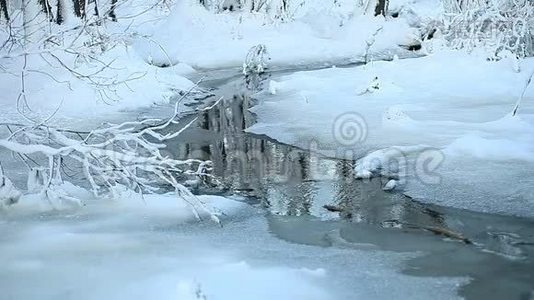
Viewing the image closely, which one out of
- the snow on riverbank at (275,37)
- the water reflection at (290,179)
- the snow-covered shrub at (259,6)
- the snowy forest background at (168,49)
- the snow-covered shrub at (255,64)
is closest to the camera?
the water reflection at (290,179)

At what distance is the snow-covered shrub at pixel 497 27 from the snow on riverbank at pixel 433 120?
703mm

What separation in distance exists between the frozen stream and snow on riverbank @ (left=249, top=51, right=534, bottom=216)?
707 millimetres

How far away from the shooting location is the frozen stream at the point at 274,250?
4008 mm

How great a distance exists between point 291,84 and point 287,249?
354 inches

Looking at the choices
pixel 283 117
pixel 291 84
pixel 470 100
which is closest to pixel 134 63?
pixel 291 84

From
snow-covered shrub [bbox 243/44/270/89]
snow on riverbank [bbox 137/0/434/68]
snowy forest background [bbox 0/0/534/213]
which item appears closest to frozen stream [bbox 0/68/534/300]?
snowy forest background [bbox 0/0/534/213]

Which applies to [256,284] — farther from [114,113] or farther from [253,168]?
[114,113]

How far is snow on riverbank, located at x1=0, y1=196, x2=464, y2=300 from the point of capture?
396 centimetres

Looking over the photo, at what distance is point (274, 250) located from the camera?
15.5ft

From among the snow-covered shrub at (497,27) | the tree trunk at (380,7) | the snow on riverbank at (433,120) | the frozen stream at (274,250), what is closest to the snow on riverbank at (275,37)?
the tree trunk at (380,7)

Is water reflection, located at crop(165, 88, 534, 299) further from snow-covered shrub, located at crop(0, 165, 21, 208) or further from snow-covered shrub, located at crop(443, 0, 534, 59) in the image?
snow-covered shrub, located at crop(443, 0, 534, 59)

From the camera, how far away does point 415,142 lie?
8.09 meters

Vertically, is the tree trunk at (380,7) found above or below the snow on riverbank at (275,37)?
above

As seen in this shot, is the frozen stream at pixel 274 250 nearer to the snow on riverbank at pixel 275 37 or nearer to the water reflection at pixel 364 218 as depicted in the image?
the water reflection at pixel 364 218
